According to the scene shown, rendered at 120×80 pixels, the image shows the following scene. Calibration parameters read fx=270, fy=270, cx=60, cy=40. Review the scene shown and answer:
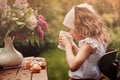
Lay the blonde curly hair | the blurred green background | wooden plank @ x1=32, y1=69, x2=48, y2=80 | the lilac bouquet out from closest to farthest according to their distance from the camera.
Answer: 1. wooden plank @ x1=32, y1=69, x2=48, y2=80
2. the lilac bouquet
3. the blonde curly hair
4. the blurred green background

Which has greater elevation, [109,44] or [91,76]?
[109,44]

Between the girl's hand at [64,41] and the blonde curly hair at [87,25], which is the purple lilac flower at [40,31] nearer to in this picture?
the girl's hand at [64,41]

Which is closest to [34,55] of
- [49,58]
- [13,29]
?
[49,58]

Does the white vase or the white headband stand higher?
the white headband

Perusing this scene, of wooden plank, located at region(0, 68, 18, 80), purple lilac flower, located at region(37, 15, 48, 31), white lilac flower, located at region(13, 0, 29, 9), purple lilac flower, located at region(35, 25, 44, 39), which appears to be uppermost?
white lilac flower, located at region(13, 0, 29, 9)

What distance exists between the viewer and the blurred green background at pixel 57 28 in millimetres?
2486

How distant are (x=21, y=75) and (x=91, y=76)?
2.08 feet

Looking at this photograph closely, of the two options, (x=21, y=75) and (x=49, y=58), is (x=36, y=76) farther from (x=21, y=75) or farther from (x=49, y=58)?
(x=49, y=58)

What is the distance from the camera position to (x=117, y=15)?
2574 mm

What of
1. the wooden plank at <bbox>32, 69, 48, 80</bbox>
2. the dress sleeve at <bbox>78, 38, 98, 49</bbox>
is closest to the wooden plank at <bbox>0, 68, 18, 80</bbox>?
the wooden plank at <bbox>32, 69, 48, 80</bbox>

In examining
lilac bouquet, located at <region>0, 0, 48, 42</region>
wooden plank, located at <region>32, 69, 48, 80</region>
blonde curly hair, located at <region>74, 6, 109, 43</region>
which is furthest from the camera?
blonde curly hair, located at <region>74, 6, 109, 43</region>

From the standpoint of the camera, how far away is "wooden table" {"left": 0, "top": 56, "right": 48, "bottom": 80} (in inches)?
80.3

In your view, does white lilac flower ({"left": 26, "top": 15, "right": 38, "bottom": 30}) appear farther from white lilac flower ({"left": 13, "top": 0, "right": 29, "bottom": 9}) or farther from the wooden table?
the wooden table

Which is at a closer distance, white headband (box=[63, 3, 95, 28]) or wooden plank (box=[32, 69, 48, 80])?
wooden plank (box=[32, 69, 48, 80])
